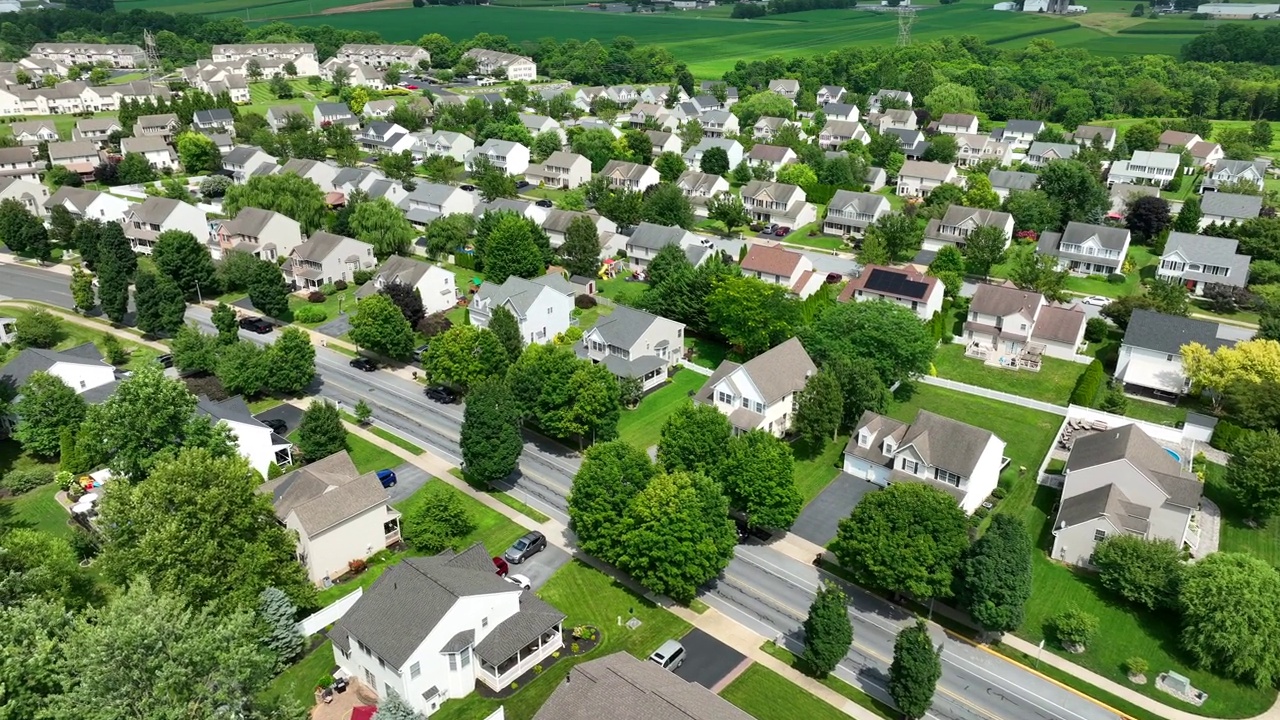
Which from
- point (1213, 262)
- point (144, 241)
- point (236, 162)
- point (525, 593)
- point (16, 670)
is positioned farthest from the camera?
point (236, 162)

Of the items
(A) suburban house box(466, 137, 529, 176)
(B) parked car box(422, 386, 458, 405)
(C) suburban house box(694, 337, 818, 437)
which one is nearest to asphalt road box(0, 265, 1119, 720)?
(B) parked car box(422, 386, 458, 405)

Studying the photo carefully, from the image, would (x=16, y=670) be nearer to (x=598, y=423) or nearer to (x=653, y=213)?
(x=598, y=423)

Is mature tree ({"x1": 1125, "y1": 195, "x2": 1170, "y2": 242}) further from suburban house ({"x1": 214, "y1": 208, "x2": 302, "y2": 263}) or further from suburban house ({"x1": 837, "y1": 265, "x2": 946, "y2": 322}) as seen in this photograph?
suburban house ({"x1": 214, "y1": 208, "x2": 302, "y2": 263})

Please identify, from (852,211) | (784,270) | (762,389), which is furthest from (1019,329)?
(852,211)

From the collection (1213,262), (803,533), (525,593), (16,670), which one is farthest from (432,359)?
(1213,262)

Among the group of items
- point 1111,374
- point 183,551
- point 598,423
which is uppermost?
point 183,551

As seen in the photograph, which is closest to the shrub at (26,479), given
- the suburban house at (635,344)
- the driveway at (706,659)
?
the suburban house at (635,344)

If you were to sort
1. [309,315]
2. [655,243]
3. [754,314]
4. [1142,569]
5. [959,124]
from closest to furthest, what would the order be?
[1142,569], [754,314], [309,315], [655,243], [959,124]

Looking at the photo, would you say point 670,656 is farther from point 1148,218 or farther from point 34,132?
point 34,132
